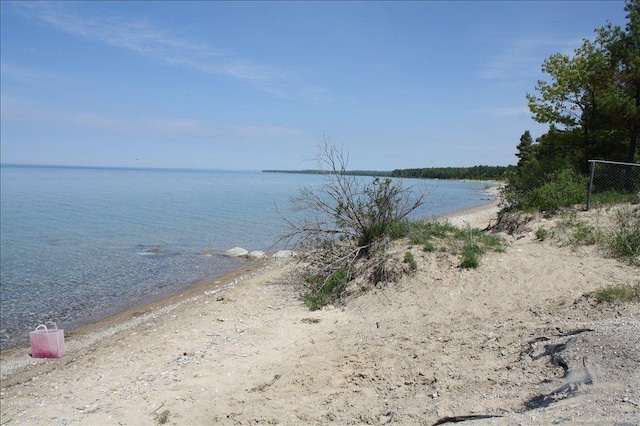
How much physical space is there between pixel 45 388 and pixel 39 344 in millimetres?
2092

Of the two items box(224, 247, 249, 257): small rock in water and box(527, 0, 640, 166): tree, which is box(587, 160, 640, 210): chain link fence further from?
box(224, 247, 249, 257): small rock in water

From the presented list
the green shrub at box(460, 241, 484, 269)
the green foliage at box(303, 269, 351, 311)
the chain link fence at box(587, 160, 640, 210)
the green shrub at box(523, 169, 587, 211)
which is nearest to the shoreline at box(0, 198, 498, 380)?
the green shrub at box(460, 241, 484, 269)

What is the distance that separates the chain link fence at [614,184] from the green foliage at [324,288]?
6.80 metres

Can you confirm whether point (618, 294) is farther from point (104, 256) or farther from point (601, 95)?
point (104, 256)

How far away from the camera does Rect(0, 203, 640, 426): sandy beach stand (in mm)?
4285

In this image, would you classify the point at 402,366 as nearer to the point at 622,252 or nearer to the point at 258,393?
the point at 258,393

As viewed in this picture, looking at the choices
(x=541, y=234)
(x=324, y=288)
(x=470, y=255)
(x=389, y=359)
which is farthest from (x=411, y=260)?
(x=541, y=234)

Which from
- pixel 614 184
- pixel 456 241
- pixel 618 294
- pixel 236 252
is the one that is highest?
pixel 614 184

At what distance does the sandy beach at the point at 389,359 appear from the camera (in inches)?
169

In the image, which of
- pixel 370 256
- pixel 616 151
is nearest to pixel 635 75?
pixel 616 151

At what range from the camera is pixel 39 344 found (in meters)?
8.70

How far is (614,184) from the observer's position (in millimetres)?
12242

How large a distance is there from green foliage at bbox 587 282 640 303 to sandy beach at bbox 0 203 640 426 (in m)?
0.15

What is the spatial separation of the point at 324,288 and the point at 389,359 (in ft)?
13.1
